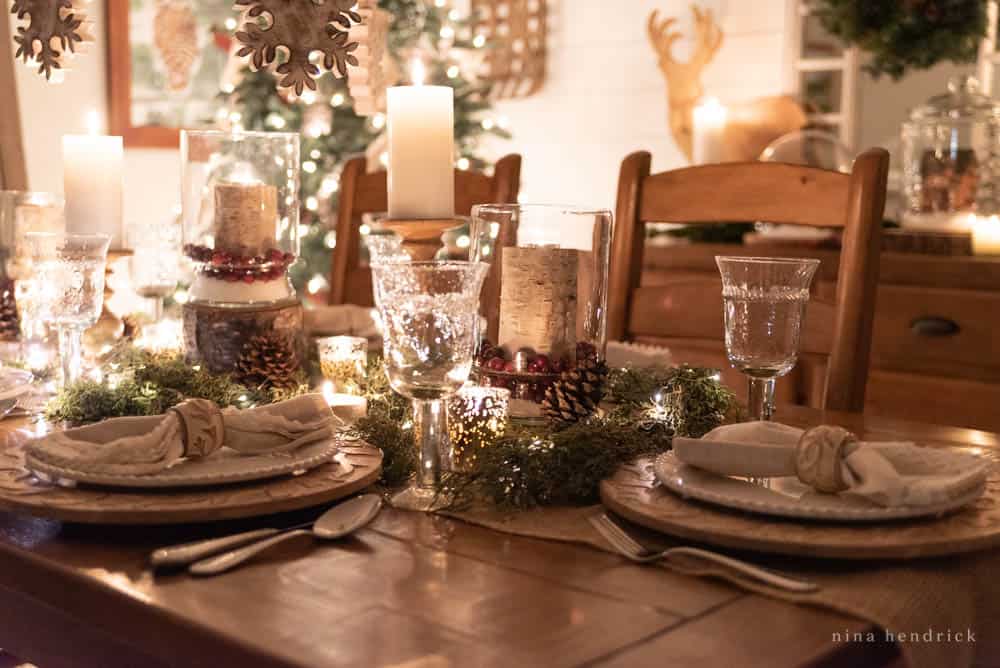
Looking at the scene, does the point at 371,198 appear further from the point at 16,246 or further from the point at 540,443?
the point at 540,443

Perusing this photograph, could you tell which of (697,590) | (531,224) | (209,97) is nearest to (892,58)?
(531,224)

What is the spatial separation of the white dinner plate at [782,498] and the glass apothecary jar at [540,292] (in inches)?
10.1

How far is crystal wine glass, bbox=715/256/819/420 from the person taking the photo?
1.07m

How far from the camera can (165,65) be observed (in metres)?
4.63

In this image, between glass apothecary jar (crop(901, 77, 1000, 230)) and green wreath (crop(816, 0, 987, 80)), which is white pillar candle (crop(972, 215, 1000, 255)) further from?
green wreath (crop(816, 0, 987, 80))

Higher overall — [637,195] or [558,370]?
[637,195]

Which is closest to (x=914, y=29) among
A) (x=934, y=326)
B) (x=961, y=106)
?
(x=961, y=106)

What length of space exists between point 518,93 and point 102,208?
3779 mm

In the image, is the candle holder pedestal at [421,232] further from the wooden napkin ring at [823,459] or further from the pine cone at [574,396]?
the wooden napkin ring at [823,459]

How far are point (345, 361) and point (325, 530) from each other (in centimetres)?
54

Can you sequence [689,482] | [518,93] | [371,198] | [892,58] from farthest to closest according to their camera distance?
[518,93], [892,58], [371,198], [689,482]

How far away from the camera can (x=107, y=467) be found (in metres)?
0.90

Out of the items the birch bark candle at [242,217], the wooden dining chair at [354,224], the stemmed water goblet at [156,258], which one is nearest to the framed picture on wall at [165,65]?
the wooden dining chair at [354,224]

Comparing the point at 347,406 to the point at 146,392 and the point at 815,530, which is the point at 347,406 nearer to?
the point at 146,392
